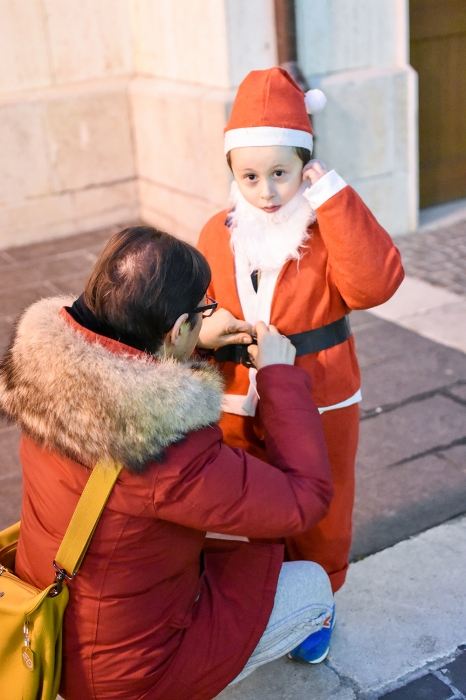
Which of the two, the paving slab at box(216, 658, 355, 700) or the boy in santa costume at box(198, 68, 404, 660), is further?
the paving slab at box(216, 658, 355, 700)

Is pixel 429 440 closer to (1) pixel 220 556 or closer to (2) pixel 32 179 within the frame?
(1) pixel 220 556

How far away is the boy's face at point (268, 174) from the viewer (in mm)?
2092

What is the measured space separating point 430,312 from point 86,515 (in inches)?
136

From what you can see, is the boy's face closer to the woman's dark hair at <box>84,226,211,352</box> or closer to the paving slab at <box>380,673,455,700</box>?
the woman's dark hair at <box>84,226,211,352</box>

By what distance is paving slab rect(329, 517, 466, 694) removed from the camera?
7.65 feet

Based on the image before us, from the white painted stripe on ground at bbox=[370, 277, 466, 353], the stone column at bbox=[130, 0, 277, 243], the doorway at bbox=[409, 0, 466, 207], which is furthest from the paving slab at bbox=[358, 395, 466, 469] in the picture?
the doorway at bbox=[409, 0, 466, 207]

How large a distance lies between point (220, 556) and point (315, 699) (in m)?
0.53

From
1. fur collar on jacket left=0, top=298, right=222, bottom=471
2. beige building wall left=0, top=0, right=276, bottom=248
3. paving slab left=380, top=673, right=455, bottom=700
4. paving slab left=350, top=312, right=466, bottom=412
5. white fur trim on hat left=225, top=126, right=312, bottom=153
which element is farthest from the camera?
beige building wall left=0, top=0, right=276, bottom=248

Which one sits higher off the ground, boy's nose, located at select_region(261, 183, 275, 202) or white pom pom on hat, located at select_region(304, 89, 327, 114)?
white pom pom on hat, located at select_region(304, 89, 327, 114)

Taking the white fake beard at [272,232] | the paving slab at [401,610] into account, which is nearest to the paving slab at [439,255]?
the paving slab at [401,610]

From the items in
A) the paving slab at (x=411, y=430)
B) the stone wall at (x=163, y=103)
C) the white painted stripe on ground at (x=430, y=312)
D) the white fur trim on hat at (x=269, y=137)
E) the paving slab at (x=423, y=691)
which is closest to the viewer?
the white fur trim on hat at (x=269, y=137)

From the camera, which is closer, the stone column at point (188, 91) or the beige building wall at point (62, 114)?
the stone column at point (188, 91)

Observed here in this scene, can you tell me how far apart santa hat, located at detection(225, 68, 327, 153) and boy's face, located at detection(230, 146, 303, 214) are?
0.02 meters

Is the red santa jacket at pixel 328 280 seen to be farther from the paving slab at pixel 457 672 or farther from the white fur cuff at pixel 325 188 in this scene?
the paving slab at pixel 457 672
